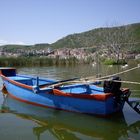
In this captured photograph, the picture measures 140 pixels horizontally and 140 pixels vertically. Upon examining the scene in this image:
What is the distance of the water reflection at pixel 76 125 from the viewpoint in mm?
8582

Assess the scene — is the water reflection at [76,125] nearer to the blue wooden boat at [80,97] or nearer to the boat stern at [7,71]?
the blue wooden boat at [80,97]

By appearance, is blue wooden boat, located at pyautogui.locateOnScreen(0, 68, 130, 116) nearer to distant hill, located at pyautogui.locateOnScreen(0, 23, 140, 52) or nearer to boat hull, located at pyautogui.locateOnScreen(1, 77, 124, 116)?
boat hull, located at pyautogui.locateOnScreen(1, 77, 124, 116)

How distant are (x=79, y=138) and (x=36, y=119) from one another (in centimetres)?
251

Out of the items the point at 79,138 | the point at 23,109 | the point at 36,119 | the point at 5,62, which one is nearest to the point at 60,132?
the point at 79,138

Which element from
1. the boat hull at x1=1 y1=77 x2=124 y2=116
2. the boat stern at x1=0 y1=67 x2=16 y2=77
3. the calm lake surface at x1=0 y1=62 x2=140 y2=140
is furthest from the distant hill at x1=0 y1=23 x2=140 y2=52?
the calm lake surface at x1=0 y1=62 x2=140 y2=140

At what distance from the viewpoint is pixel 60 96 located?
424 inches

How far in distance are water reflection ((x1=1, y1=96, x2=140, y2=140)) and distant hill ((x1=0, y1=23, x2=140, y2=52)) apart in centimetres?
5291

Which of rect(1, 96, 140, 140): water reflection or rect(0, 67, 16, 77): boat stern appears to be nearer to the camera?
rect(1, 96, 140, 140): water reflection

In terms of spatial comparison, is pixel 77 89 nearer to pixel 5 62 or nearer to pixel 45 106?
pixel 45 106

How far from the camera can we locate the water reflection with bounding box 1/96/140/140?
8.58 meters

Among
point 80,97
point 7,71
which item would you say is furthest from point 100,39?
point 80,97

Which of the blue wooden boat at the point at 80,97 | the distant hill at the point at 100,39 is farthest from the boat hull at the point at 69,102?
the distant hill at the point at 100,39

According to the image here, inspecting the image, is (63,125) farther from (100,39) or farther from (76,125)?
(100,39)

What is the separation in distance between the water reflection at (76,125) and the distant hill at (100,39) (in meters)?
52.9
